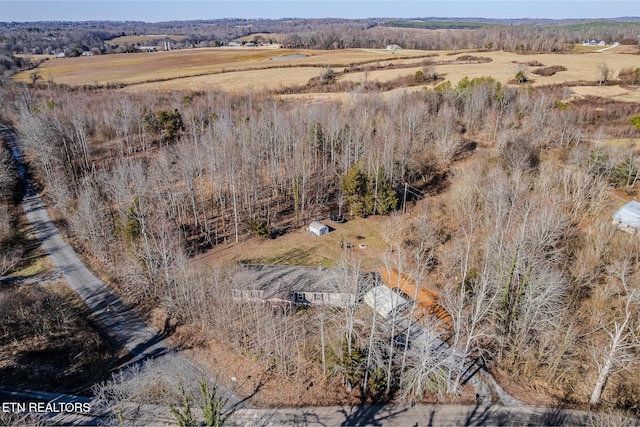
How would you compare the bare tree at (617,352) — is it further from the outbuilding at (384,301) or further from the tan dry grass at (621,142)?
the tan dry grass at (621,142)

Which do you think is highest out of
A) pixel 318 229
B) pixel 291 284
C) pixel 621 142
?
pixel 621 142

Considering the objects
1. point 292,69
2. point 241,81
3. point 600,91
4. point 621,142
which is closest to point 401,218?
point 621,142

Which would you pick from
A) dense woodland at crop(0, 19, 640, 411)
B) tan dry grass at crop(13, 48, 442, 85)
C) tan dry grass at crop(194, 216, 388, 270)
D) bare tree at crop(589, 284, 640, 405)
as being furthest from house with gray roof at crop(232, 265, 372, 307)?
tan dry grass at crop(13, 48, 442, 85)

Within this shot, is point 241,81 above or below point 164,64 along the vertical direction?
below

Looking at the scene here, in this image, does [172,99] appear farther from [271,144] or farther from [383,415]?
[383,415]

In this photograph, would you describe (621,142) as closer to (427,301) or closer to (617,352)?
(427,301)

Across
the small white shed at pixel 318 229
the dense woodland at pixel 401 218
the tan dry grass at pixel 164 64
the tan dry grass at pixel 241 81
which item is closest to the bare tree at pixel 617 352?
the dense woodland at pixel 401 218

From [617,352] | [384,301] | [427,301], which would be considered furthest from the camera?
[427,301]
